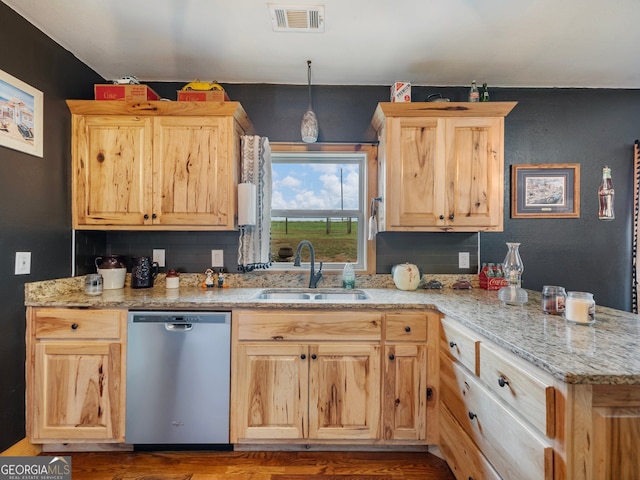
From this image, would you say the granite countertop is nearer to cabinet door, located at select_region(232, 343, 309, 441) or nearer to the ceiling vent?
cabinet door, located at select_region(232, 343, 309, 441)

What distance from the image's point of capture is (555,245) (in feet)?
7.96

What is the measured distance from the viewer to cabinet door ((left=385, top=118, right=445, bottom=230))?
6.79ft

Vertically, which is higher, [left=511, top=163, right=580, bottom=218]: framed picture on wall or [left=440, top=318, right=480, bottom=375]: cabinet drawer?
[left=511, top=163, right=580, bottom=218]: framed picture on wall

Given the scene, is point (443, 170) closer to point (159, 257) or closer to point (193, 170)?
point (193, 170)

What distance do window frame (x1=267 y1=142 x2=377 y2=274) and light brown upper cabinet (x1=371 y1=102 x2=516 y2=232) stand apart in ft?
1.11

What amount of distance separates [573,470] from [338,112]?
2347 millimetres

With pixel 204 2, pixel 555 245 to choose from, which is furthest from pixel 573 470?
pixel 204 2

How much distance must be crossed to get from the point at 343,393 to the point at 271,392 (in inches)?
16.2

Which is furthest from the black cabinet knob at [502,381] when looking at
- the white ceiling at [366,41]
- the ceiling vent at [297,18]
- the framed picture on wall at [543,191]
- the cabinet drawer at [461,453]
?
the ceiling vent at [297,18]

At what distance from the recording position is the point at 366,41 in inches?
74.9

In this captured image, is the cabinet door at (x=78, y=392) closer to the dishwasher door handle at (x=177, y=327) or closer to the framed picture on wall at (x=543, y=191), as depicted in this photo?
the dishwasher door handle at (x=177, y=327)

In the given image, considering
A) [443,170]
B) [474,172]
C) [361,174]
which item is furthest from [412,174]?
[361,174]

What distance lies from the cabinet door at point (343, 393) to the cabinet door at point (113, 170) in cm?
151

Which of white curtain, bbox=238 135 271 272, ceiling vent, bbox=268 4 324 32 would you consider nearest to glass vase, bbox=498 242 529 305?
white curtain, bbox=238 135 271 272
